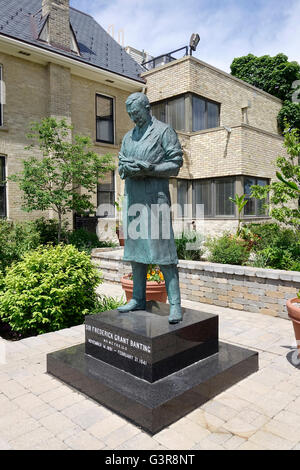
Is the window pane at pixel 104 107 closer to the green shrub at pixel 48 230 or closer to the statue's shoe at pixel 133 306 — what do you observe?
the green shrub at pixel 48 230

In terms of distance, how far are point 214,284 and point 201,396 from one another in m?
4.16

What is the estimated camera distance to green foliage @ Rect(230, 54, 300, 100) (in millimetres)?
24141

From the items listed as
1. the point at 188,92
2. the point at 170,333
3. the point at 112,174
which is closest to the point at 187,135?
the point at 188,92

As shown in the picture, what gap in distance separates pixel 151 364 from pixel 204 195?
13.0 metres

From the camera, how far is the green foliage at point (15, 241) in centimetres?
872

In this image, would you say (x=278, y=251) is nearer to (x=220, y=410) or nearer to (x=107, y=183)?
(x=220, y=410)

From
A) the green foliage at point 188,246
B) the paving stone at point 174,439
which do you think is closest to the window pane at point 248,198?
the green foliage at point 188,246

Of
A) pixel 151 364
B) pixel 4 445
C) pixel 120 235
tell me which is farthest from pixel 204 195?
pixel 4 445

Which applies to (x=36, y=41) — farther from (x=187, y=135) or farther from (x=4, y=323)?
(x=4, y=323)

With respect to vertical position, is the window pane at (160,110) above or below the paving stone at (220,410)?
above

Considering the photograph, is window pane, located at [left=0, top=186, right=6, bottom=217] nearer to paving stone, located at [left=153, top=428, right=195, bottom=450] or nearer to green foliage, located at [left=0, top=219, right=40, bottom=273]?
green foliage, located at [left=0, top=219, right=40, bottom=273]

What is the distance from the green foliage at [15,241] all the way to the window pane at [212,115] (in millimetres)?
9348

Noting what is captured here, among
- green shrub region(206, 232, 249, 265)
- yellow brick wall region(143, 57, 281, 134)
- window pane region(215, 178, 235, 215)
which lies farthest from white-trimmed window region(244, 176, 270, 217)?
green shrub region(206, 232, 249, 265)

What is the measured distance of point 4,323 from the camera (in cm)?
660
